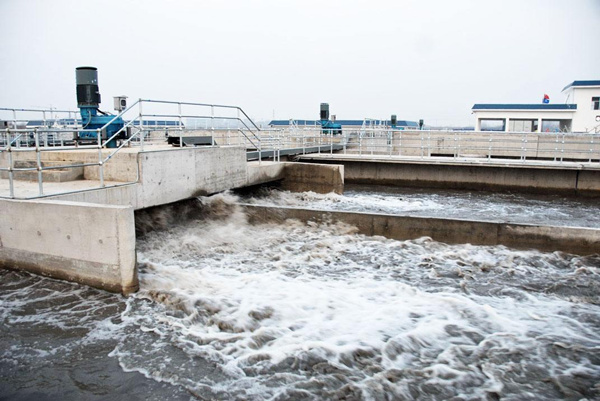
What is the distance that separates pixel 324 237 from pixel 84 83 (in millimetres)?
7358

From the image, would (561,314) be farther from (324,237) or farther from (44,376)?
(44,376)

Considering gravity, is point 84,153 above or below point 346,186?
above

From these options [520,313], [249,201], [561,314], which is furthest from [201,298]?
[249,201]

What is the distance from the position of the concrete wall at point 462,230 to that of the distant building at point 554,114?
25061 mm

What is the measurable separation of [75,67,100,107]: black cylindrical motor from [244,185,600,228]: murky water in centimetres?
512

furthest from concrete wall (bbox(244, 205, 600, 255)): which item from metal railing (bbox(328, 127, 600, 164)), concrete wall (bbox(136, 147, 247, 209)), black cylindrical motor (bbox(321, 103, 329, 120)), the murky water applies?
black cylindrical motor (bbox(321, 103, 329, 120))

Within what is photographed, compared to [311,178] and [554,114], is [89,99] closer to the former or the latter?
[311,178]

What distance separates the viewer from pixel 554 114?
3294cm

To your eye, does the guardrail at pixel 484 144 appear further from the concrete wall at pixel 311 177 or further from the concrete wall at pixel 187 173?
the concrete wall at pixel 187 173

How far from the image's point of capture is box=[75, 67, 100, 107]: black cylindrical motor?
12578 mm

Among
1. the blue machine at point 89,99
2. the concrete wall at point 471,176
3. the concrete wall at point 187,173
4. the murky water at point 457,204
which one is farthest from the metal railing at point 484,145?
the blue machine at point 89,99

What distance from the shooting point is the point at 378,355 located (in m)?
5.92

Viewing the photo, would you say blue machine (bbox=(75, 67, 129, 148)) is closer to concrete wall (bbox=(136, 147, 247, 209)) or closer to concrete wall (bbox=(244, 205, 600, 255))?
concrete wall (bbox=(136, 147, 247, 209))

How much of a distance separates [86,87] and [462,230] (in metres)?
9.91
